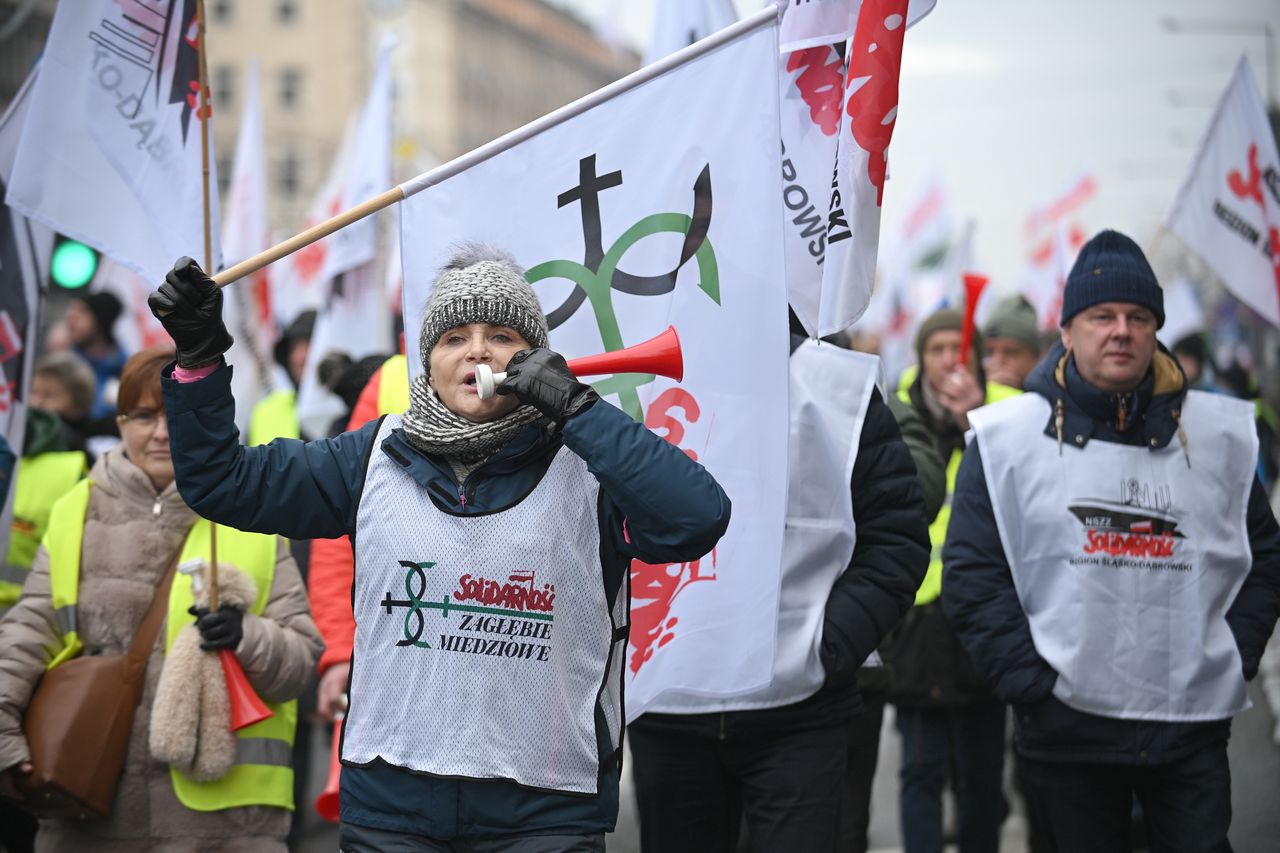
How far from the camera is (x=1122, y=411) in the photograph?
4.97 meters

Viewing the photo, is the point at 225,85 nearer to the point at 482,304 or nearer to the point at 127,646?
the point at 127,646

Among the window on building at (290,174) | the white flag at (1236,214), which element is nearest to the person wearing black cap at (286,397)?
the white flag at (1236,214)

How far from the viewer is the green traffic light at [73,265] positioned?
1055cm

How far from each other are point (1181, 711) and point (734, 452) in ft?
5.14

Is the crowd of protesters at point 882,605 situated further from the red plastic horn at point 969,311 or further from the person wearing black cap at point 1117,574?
the red plastic horn at point 969,311

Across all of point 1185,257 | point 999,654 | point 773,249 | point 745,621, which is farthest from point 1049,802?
point 1185,257

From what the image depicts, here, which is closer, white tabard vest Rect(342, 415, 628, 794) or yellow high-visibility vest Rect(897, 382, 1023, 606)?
white tabard vest Rect(342, 415, 628, 794)

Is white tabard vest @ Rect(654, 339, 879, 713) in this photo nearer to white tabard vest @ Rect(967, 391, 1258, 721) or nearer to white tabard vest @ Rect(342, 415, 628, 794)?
white tabard vest @ Rect(967, 391, 1258, 721)

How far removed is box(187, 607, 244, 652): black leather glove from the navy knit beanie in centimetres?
266

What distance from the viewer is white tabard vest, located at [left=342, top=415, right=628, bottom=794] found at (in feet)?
11.7

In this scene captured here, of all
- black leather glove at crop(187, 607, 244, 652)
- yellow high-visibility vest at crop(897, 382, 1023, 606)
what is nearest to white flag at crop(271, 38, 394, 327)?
yellow high-visibility vest at crop(897, 382, 1023, 606)

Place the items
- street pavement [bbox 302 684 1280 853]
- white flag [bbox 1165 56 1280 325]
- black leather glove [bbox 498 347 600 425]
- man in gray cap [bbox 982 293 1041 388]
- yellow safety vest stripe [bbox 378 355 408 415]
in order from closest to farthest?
black leather glove [bbox 498 347 600 425] → yellow safety vest stripe [bbox 378 355 408 415] → street pavement [bbox 302 684 1280 853] → white flag [bbox 1165 56 1280 325] → man in gray cap [bbox 982 293 1041 388]

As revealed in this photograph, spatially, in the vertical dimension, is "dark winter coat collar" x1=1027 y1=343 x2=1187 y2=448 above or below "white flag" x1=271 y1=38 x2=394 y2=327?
below

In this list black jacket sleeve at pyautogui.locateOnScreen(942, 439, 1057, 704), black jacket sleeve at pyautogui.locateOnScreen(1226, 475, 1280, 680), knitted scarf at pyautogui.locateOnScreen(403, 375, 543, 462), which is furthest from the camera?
black jacket sleeve at pyautogui.locateOnScreen(1226, 475, 1280, 680)
